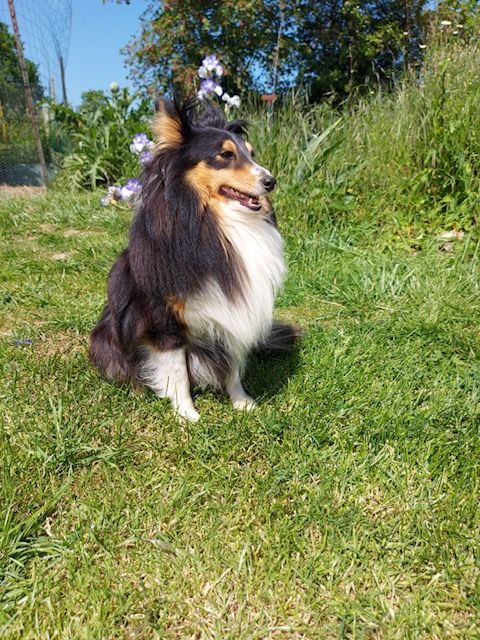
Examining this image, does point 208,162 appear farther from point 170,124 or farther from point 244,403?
point 244,403

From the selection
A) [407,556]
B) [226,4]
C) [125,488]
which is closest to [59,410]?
[125,488]

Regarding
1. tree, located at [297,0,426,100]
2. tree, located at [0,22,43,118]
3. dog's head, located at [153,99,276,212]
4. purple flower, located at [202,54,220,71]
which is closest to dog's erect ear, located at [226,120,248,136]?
dog's head, located at [153,99,276,212]

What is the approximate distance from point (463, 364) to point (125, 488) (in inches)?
77.8

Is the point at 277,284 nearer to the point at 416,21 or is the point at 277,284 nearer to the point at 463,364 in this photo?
the point at 463,364

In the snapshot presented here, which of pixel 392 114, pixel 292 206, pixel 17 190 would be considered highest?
pixel 392 114

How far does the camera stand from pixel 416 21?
11.2 meters

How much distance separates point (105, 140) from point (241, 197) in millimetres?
6156

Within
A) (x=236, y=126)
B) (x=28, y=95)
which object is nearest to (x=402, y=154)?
(x=236, y=126)

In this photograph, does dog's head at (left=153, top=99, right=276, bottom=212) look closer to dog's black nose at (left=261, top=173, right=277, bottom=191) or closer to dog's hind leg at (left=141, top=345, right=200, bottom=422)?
dog's black nose at (left=261, top=173, right=277, bottom=191)

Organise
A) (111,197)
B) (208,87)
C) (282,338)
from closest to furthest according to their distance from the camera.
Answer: (282,338) < (208,87) < (111,197)

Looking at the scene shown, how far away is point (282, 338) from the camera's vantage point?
303 cm

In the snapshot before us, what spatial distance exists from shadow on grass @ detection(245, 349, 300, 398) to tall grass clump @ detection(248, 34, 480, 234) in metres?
2.20

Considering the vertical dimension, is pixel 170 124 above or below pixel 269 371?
above

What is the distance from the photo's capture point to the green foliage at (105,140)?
7430 mm
